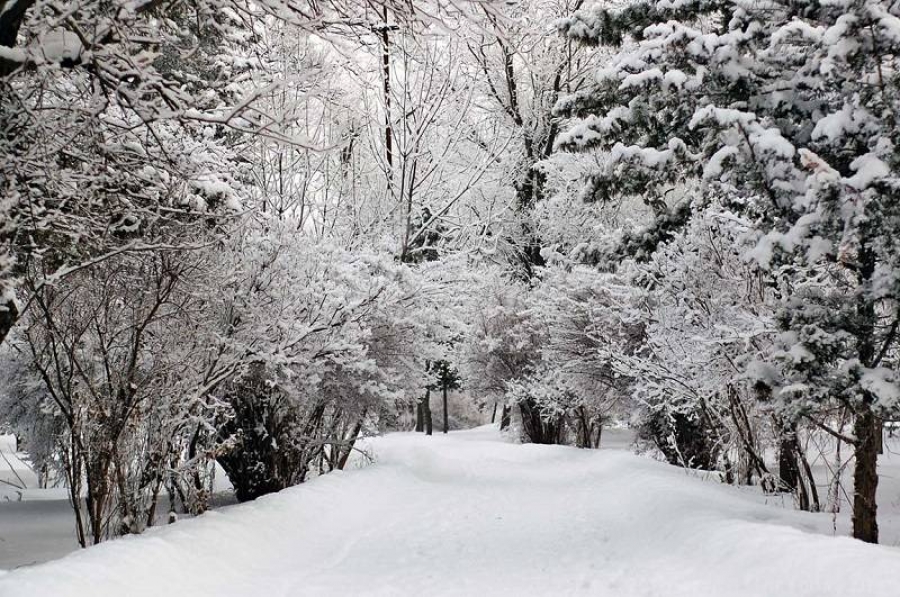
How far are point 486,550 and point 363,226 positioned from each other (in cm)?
715

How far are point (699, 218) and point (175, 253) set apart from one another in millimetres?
6235

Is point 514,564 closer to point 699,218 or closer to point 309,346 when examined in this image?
point 309,346

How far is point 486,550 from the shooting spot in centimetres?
714

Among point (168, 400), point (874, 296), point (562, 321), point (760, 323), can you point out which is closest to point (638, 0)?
point (760, 323)

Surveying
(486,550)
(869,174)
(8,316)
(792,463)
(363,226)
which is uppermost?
(363,226)

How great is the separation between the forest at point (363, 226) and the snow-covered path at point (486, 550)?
0.93 meters

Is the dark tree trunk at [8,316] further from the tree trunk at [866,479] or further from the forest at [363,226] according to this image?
the tree trunk at [866,479]

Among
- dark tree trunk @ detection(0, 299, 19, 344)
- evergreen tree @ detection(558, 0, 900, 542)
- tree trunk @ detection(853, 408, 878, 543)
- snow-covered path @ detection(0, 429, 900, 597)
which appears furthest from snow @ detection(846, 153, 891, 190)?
dark tree trunk @ detection(0, 299, 19, 344)

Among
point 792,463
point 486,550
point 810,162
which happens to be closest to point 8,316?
point 486,550

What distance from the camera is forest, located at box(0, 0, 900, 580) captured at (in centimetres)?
451

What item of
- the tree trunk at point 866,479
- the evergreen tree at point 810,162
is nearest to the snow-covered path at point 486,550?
the tree trunk at point 866,479

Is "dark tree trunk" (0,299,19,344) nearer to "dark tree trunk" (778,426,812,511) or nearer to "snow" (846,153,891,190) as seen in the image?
"snow" (846,153,891,190)

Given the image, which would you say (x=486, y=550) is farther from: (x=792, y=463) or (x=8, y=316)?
(x=8, y=316)

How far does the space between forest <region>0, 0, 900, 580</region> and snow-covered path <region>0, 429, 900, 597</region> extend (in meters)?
0.93
